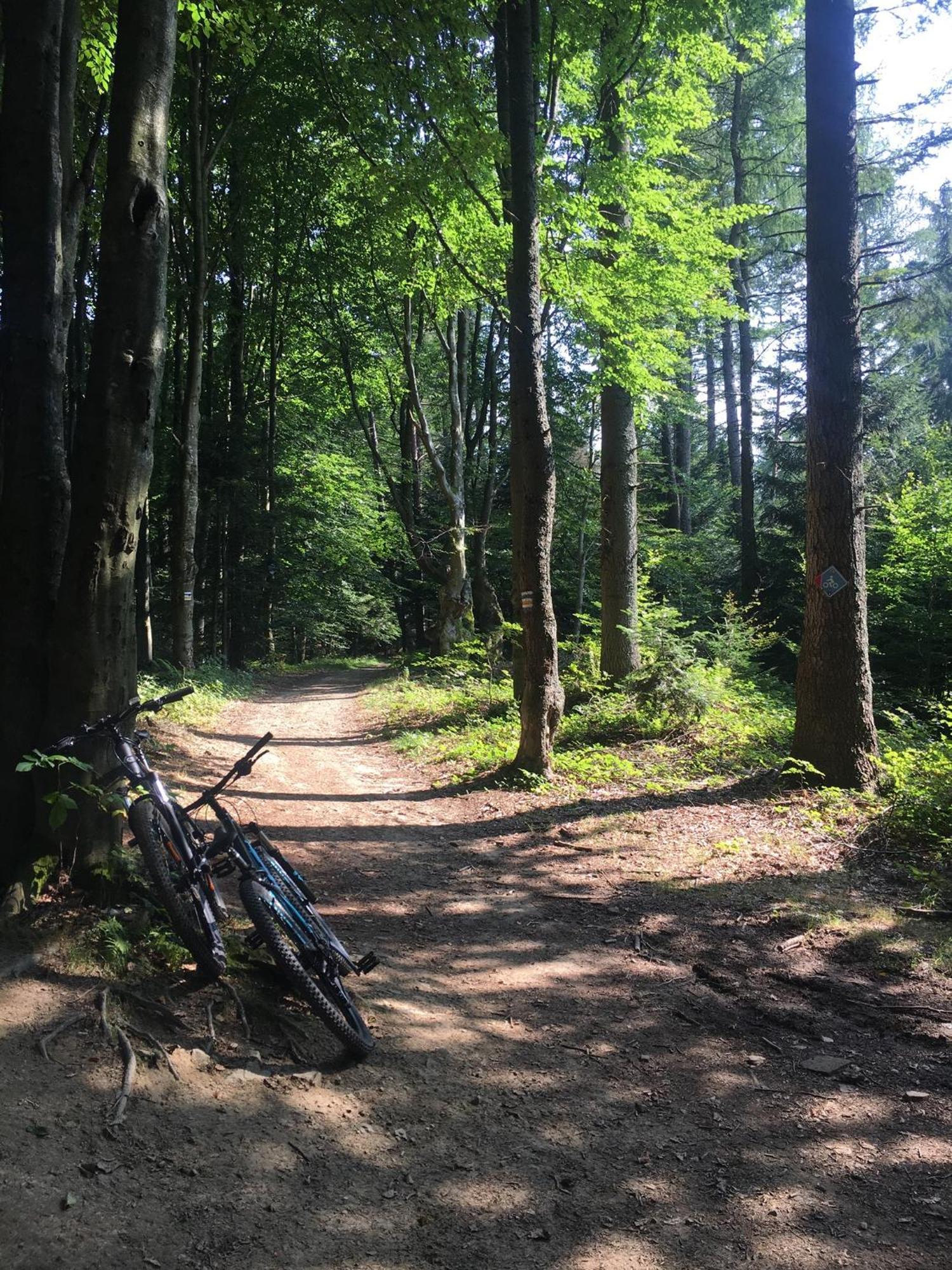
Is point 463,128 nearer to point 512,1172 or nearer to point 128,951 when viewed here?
point 128,951

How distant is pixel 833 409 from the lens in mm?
8141

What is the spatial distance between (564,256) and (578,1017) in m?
10.0

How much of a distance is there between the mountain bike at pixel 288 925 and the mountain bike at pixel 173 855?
0.32 ft

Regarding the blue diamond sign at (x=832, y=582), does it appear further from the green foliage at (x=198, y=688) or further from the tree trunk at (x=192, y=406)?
the tree trunk at (x=192, y=406)

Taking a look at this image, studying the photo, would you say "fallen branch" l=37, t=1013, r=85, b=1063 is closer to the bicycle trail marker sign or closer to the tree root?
the tree root

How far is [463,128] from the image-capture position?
28.7 ft

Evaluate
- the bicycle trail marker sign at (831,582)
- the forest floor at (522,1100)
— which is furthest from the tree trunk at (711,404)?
the forest floor at (522,1100)

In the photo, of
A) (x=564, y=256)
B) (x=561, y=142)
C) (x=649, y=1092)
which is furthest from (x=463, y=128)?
(x=649, y=1092)

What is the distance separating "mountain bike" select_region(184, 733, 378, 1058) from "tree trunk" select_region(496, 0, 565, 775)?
5587 mm

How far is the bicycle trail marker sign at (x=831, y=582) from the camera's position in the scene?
7945mm

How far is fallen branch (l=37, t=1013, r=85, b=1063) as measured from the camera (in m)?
2.99

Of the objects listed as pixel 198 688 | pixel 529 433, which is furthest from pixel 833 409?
pixel 198 688

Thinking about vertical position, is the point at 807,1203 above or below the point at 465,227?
below

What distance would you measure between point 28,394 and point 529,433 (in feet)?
18.7
